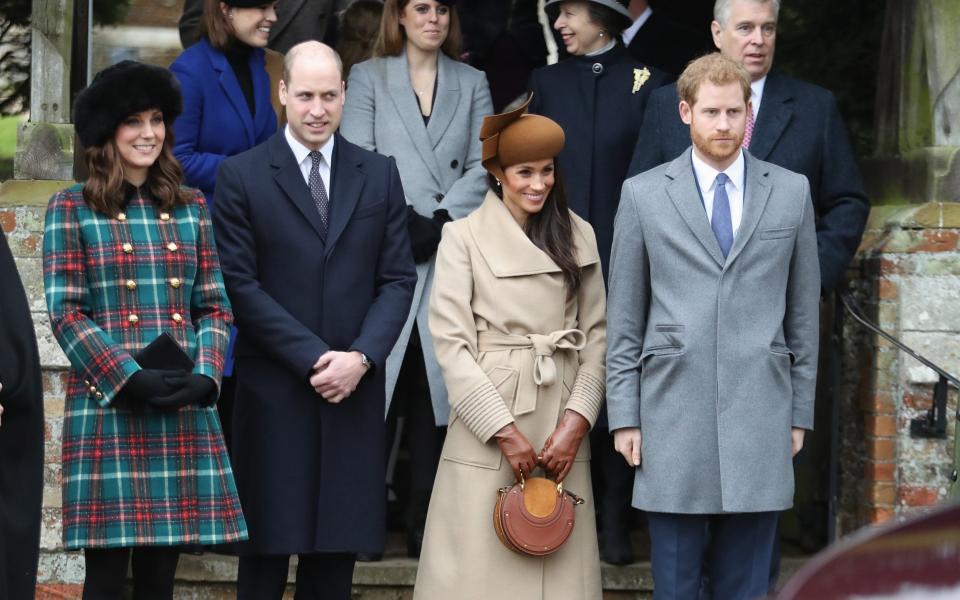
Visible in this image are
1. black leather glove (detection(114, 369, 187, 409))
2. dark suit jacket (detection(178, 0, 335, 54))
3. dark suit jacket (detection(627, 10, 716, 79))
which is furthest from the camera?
dark suit jacket (detection(178, 0, 335, 54))

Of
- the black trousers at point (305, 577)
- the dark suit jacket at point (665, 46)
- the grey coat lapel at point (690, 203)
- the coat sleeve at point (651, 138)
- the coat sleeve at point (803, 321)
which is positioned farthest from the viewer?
the dark suit jacket at point (665, 46)

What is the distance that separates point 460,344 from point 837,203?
155 centimetres

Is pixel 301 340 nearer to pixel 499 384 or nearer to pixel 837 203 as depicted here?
pixel 499 384

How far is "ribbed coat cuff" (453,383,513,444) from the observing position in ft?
13.2

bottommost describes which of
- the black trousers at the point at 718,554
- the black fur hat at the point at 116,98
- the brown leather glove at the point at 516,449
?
the black trousers at the point at 718,554

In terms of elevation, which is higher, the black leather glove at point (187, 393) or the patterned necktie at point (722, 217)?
the patterned necktie at point (722, 217)

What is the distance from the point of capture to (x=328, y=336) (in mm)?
4223

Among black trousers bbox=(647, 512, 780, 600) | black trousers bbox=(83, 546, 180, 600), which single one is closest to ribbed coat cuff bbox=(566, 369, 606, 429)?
black trousers bbox=(647, 512, 780, 600)

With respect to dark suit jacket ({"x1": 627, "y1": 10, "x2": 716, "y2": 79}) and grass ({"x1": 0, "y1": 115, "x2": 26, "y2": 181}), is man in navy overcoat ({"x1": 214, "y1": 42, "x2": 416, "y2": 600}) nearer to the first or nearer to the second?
dark suit jacket ({"x1": 627, "y1": 10, "x2": 716, "y2": 79})

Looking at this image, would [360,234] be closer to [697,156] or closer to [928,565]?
[697,156]

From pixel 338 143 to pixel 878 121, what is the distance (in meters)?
2.68

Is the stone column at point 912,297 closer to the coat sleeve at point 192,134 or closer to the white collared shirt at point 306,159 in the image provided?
the white collared shirt at point 306,159

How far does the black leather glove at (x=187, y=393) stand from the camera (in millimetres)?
3809

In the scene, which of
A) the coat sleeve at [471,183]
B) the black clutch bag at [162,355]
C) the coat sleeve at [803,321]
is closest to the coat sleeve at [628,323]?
the coat sleeve at [803,321]
